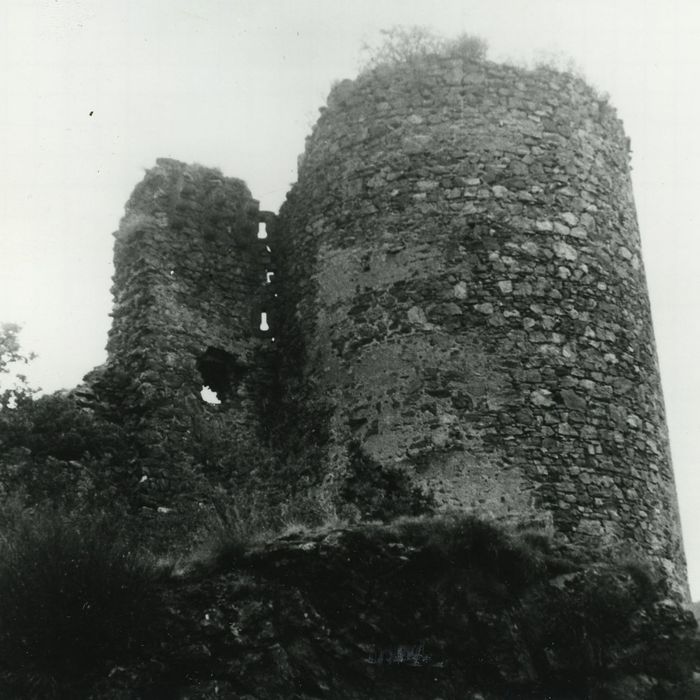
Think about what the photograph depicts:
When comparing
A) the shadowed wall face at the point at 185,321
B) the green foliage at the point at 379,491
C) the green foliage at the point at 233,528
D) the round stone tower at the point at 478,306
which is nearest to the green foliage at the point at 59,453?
the shadowed wall face at the point at 185,321

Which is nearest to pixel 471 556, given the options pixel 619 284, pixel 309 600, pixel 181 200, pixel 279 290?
pixel 309 600

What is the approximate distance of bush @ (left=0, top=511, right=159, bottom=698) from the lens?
718 centimetres

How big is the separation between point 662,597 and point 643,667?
0.79m

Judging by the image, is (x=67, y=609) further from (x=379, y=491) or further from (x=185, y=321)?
(x=185, y=321)

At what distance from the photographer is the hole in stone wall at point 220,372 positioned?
11203 mm

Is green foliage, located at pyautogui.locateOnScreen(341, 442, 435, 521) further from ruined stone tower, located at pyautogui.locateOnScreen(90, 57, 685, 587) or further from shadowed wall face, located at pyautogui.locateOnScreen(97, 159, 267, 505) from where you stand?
shadowed wall face, located at pyautogui.locateOnScreen(97, 159, 267, 505)

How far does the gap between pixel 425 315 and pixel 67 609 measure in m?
4.22

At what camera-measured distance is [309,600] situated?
25.9 feet

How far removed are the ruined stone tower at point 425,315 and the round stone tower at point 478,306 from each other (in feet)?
0.07

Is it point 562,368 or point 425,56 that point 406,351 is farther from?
point 425,56

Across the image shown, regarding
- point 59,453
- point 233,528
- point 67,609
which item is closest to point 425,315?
point 233,528

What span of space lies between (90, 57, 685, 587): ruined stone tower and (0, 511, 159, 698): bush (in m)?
2.44

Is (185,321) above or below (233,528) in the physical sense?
above

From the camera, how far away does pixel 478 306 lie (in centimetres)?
991
